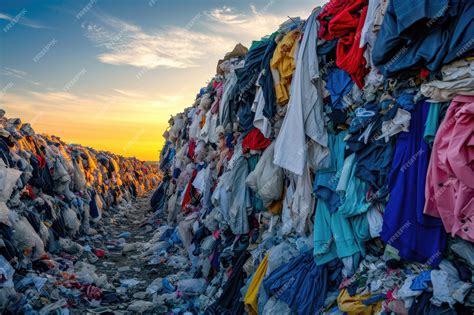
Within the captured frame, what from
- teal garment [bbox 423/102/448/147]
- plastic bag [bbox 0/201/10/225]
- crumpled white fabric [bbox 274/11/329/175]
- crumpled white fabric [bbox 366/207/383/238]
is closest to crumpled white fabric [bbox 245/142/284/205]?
crumpled white fabric [bbox 274/11/329/175]

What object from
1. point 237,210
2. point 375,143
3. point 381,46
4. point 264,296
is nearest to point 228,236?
point 237,210

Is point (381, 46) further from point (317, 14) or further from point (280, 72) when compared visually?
point (280, 72)

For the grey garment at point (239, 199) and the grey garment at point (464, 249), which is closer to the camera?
the grey garment at point (464, 249)

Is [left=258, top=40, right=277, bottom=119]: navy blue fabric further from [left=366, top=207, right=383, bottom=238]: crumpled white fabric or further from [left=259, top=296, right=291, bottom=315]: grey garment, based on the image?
[left=259, top=296, right=291, bottom=315]: grey garment

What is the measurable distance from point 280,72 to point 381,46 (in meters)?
1.64

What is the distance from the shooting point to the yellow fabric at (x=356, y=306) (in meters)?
2.90

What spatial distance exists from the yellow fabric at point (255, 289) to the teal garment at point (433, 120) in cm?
242

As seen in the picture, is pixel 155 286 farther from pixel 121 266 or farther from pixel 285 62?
pixel 285 62

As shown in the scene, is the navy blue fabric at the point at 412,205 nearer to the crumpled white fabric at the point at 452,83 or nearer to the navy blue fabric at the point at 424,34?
the crumpled white fabric at the point at 452,83

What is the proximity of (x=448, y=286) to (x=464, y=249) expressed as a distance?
0.91 feet

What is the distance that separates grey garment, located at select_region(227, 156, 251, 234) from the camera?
17.1ft

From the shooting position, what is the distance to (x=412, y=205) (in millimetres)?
2725

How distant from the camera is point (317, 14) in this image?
4.04 meters

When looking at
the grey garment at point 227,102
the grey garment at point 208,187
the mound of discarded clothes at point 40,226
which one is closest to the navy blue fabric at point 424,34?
the grey garment at point 227,102
